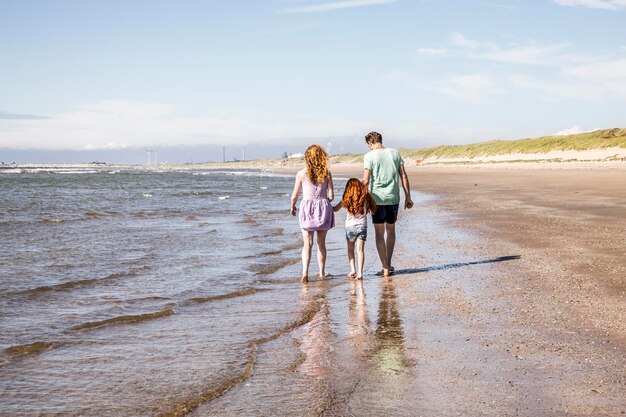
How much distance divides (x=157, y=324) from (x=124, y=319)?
471 mm

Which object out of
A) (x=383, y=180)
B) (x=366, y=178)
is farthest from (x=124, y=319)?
(x=383, y=180)

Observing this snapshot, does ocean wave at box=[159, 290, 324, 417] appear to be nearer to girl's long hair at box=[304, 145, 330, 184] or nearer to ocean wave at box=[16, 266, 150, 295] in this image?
girl's long hair at box=[304, 145, 330, 184]

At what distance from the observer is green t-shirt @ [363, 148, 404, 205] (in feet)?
30.9

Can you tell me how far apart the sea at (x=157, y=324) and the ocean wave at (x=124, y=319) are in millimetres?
10

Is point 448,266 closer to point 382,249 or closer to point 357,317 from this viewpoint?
point 382,249

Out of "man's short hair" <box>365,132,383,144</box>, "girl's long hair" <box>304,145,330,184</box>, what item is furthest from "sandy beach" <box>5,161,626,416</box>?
"man's short hair" <box>365,132,383,144</box>

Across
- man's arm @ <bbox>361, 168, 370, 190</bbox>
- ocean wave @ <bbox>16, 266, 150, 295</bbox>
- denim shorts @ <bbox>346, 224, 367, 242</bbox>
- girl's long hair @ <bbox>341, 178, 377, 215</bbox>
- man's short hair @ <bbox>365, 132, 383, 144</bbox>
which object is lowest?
ocean wave @ <bbox>16, 266, 150, 295</bbox>

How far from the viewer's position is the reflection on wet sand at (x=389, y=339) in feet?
15.6

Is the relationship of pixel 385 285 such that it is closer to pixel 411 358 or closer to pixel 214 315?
pixel 214 315

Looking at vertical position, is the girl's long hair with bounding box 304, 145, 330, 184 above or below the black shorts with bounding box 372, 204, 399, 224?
above

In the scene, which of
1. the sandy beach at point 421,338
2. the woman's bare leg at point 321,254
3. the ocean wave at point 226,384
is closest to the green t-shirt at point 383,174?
the woman's bare leg at point 321,254

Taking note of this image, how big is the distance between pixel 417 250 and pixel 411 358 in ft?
21.4

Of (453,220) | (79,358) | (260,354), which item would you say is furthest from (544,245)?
(79,358)

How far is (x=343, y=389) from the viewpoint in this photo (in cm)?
423
